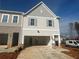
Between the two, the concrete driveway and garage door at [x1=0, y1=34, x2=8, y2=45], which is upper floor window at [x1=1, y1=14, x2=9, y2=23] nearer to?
garage door at [x1=0, y1=34, x2=8, y2=45]

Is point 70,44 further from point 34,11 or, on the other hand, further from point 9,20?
point 9,20

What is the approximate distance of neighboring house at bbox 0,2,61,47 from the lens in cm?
2069

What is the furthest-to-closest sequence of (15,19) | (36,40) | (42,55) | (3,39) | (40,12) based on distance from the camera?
(36,40) < (40,12) < (3,39) < (15,19) < (42,55)

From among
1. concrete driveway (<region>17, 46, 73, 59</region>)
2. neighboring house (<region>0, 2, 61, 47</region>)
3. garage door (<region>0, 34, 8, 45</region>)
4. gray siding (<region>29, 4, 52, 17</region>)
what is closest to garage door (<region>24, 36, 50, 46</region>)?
neighboring house (<region>0, 2, 61, 47</region>)

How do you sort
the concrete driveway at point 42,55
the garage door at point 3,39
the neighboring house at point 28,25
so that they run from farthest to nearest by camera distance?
the garage door at point 3,39
the neighboring house at point 28,25
the concrete driveway at point 42,55

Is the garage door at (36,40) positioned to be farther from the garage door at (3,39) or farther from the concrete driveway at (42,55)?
the concrete driveway at (42,55)

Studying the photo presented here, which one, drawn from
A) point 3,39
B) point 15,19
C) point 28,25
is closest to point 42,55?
point 28,25

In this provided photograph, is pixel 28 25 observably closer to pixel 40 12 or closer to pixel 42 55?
pixel 40 12

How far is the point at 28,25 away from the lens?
70.2 ft

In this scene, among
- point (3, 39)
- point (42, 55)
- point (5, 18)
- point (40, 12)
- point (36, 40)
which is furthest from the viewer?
point (36, 40)

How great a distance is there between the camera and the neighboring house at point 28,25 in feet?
67.9

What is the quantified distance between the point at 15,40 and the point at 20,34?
260 centimetres

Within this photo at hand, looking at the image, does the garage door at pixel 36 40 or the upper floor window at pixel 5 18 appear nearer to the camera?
the upper floor window at pixel 5 18

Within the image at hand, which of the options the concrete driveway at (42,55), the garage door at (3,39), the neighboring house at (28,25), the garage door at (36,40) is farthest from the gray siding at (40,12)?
the concrete driveway at (42,55)
